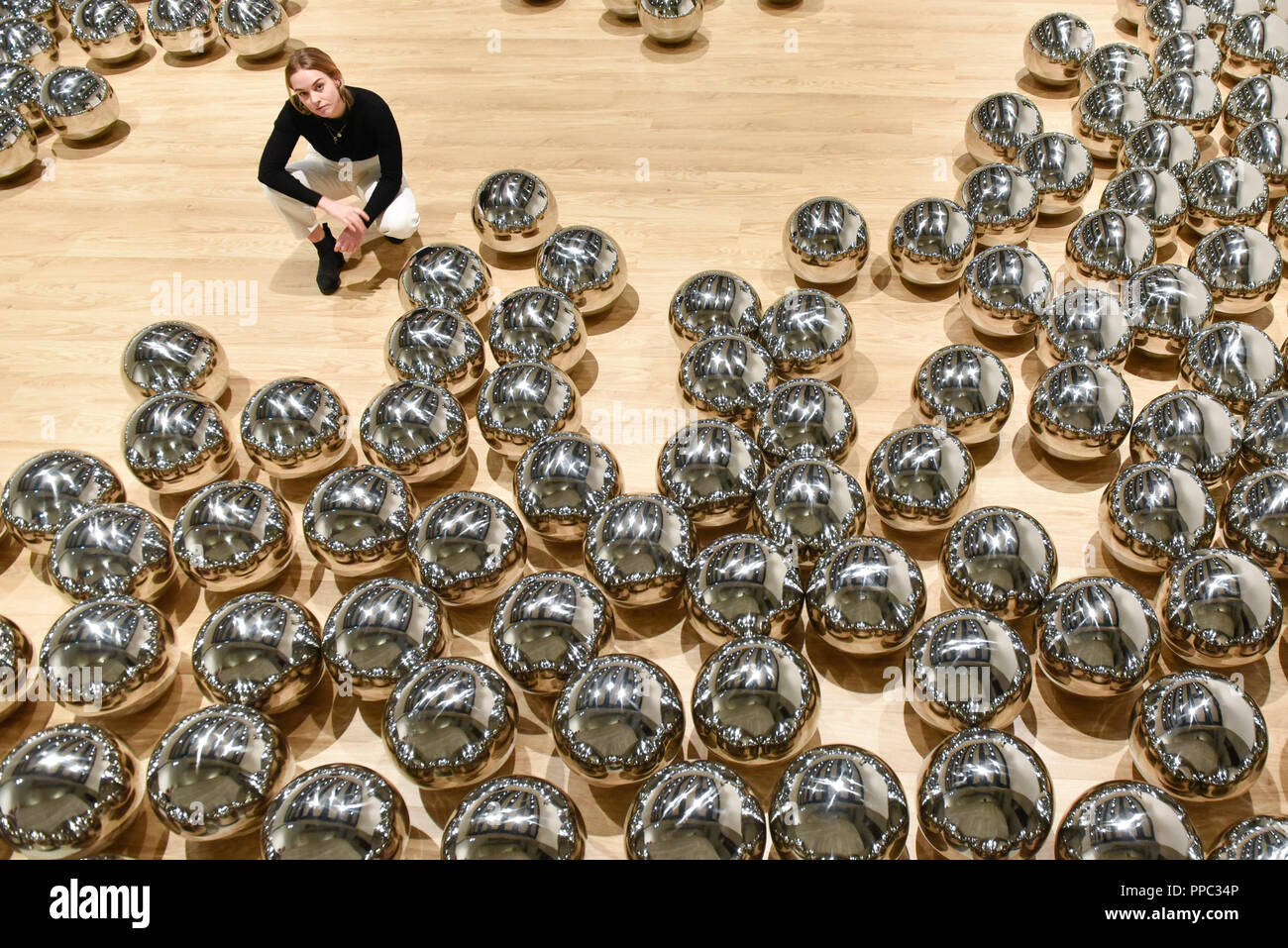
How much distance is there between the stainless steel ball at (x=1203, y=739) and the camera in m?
1.49

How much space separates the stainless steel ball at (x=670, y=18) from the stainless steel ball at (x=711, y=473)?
1872mm

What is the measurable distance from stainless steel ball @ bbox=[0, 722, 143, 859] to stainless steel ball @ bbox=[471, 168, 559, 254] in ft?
4.91

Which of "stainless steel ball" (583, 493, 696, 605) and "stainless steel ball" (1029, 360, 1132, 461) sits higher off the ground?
"stainless steel ball" (1029, 360, 1132, 461)

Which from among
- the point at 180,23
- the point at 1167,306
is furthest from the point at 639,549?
the point at 180,23

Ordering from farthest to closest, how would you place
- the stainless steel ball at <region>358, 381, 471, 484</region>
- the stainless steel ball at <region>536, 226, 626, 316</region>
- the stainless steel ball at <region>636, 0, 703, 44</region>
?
the stainless steel ball at <region>636, 0, 703, 44</region>, the stainless steel ball at <region>536, 226, 626, 316</region>, the stainless steel ball at <region>358, 381, 471, 484</region>

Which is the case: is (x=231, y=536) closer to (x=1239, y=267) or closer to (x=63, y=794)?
(x=63, y=794)

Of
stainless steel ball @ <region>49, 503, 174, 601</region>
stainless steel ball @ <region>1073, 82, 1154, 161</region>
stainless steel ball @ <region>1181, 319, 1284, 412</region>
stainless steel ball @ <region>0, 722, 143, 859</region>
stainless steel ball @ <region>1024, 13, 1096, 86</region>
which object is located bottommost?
stainless steel ball @ <region>0, 722, 143, 859</region>

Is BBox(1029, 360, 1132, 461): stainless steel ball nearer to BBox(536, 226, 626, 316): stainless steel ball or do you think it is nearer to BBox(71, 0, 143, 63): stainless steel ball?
BBox(536, 226, 626, 316): stainless steel ball

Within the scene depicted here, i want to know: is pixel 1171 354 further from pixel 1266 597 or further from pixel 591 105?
pixel 591 105

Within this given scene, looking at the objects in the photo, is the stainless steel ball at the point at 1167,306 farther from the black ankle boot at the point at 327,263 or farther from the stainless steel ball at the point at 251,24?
the stainless steel ball at the point at 251,24

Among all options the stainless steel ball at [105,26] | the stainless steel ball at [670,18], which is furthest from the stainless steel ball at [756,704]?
the stainless steel ball at [105,26]

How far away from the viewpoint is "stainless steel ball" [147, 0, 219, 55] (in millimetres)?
3252

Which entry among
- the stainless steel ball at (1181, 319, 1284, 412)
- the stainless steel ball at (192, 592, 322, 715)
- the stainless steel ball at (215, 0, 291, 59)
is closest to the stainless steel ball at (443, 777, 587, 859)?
the stainless steel ball at (192, 592, 322, 715)
